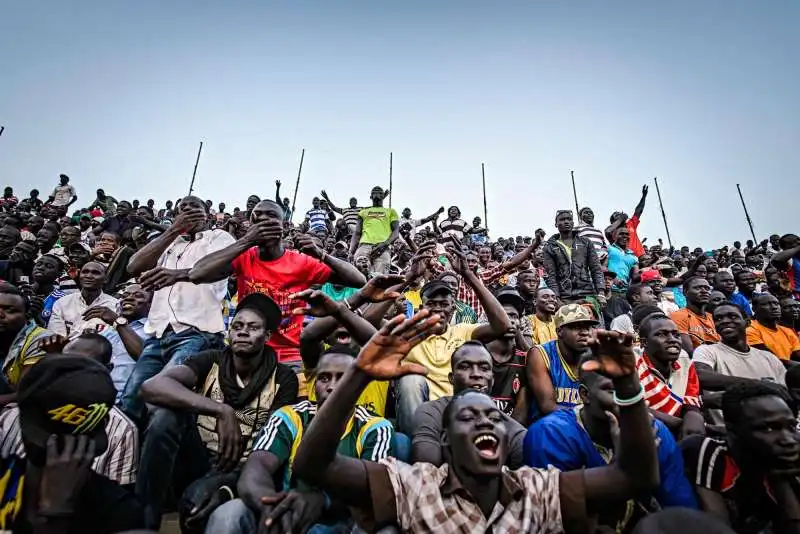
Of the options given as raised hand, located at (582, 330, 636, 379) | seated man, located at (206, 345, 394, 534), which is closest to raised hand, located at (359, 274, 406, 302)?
seated man, located at (206, 345, 394, 534)

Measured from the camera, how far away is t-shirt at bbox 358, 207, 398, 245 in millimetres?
9938

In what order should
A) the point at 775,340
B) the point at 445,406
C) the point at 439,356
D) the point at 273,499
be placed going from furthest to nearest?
the point at 775,340, the point at 439,356, the point at 445,406, the point at 273,499

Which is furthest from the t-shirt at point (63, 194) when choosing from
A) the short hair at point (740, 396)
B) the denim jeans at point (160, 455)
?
the short hair at point (740, 396)

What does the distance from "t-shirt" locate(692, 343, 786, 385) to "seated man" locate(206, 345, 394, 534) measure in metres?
3.88

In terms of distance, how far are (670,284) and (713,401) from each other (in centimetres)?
633

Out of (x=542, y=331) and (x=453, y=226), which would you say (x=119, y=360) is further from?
(x=453, y=226)

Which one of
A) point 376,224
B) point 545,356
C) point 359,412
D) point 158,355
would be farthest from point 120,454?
point 376,224

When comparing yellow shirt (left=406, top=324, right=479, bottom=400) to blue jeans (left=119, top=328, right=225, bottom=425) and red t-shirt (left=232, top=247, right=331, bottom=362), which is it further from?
blue jeans (left=119, top=328, right=225, bottom=425)

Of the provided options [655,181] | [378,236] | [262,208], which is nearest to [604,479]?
[262,208]

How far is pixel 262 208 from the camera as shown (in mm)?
4371

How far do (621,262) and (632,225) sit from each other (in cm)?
221

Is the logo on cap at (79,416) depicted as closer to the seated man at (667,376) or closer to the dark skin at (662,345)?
the seated man at (667,376)

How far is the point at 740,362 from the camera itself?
16.1 ft

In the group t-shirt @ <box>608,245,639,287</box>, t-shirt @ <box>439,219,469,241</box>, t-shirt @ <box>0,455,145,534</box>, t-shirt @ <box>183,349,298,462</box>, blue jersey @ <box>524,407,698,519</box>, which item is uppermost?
t-shirt @ <box>439,219,469,241</box>
